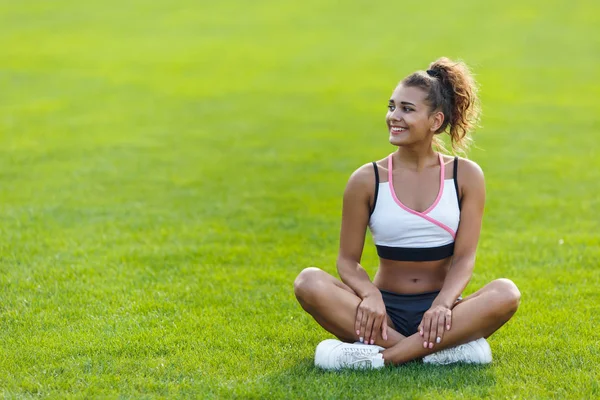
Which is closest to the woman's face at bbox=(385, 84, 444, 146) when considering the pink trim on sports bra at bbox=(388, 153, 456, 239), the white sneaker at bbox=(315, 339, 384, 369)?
the pink trim on sports bra at bbox=(388, 153, 456, 239)

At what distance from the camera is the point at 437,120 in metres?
6.14

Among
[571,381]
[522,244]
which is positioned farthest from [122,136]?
[571,381]

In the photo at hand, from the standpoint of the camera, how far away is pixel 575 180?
11.8 meters

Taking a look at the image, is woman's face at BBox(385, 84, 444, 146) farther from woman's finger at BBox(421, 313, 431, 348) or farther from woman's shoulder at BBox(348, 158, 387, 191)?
woman's finger at BBox(421, 313, 431, 348)

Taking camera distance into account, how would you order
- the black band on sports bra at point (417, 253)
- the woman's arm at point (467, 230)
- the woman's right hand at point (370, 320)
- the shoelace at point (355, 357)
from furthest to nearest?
1. the black band on sports bra at point (417, 253)
2. the woman's arm at point (467, 230)
3. the woman's right hand at point (370, 320)
4. the shoelace at point (355, 357)

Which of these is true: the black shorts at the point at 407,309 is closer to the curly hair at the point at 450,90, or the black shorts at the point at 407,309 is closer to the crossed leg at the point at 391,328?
the crossed leg at the point at 391,328

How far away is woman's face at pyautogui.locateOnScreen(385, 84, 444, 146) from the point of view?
603 centimetres

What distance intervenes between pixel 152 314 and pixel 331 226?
3.31 metres

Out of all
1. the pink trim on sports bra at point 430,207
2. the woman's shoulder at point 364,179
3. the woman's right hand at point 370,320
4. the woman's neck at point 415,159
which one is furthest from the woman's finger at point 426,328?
the woman's neck at point 415,159

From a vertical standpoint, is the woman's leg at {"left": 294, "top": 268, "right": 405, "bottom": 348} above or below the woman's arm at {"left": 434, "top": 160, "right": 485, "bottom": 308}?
below

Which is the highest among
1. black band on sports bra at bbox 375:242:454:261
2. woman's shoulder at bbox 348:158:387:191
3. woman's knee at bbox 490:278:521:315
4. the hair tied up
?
the hair tied up

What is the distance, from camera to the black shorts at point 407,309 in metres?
6.06

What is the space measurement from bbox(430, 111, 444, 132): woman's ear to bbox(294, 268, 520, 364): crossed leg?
3.42 ft

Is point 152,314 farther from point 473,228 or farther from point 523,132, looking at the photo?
point 523,132
